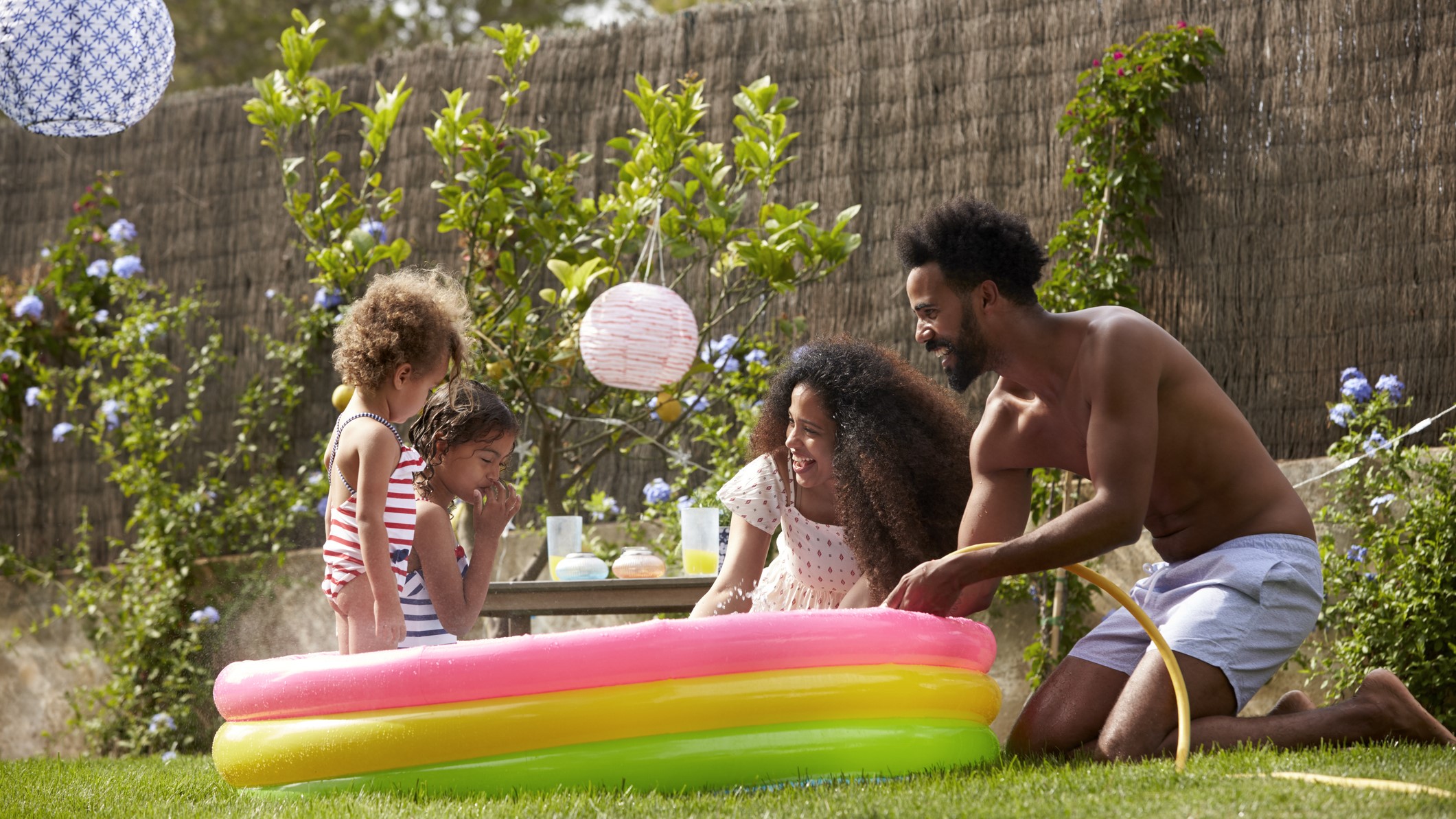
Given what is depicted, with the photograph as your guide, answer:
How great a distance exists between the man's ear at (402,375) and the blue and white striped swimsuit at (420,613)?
0.53 metres

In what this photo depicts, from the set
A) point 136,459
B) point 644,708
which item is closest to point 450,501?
point 644,708

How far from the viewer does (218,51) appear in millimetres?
15484

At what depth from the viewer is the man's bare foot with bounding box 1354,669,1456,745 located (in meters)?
2.95

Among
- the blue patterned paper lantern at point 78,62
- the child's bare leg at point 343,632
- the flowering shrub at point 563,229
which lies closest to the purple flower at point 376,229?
the flowering shrub at point 563,229

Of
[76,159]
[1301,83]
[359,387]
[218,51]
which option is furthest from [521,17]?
[359,387]

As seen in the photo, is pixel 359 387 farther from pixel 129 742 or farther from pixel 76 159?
pixel 76 159

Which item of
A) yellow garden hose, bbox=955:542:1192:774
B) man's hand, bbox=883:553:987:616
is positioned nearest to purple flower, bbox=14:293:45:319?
man's hand, bbox=883:553:987:616

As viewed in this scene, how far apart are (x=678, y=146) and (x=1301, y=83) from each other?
2.46 metres

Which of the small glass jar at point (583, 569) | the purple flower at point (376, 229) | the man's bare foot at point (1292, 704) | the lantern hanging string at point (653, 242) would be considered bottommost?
the man's bare foot at point (1292, 704)

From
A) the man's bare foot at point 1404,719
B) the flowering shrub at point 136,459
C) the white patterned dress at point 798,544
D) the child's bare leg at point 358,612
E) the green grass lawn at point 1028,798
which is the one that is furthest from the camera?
the flowering shrub at point 136,459

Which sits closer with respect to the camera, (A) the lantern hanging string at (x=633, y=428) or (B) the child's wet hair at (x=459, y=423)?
(B) the child's wet hair at (x=459, y=423)

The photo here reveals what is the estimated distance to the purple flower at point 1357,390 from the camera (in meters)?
4.60

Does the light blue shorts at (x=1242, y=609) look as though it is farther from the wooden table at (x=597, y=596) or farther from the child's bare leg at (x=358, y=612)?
the child's bare leg at (x=358, y=612)

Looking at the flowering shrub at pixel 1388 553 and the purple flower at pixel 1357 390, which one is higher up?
the purple flower at pixel 1357 390
